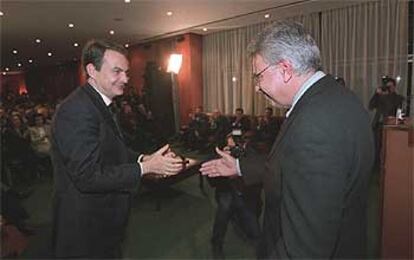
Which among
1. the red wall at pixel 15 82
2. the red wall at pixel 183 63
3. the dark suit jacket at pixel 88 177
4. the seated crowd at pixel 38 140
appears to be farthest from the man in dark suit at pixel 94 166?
the red wall at pixel 15 82

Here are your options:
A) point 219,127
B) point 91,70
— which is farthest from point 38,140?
point 91,70

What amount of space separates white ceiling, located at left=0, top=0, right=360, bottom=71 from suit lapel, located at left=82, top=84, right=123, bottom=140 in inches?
195

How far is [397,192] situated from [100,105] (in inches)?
64.8

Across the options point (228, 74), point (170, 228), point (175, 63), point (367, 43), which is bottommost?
point (170, 228)

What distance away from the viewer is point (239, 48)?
30.5 feet

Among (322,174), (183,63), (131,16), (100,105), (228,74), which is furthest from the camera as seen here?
(183,63)

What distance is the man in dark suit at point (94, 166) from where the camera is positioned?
52.3 inches

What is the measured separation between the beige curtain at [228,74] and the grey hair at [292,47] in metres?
7.79

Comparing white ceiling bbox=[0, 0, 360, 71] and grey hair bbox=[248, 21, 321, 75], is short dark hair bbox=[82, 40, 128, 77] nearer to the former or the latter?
grey hair bbox=[248, 21, 321, 75]

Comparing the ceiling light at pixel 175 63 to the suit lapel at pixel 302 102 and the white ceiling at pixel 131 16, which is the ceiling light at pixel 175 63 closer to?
the white ceiling at pixel 131 16

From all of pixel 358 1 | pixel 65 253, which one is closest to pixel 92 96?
pixel 65 253

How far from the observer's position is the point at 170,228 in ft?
11.0

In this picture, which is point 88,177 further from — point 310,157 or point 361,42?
point 361,42

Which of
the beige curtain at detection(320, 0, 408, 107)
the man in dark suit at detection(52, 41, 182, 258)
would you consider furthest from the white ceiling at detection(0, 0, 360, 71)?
the man in dark suit at detection(52, 41, 182, 258)
